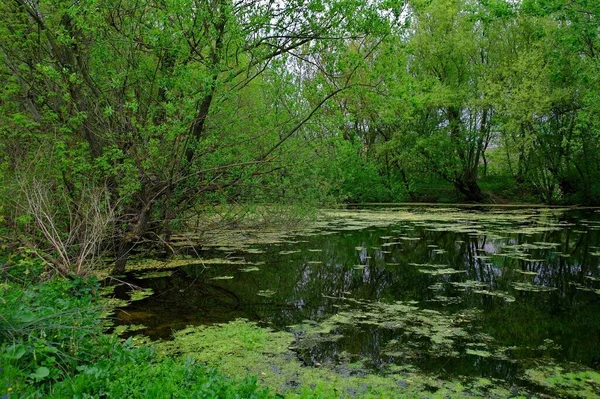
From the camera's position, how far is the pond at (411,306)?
15.5 feet

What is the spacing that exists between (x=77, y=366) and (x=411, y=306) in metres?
4.64

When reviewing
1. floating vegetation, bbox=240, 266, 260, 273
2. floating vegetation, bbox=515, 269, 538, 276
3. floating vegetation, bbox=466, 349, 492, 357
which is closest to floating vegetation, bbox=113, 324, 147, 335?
floating vegetation, bbox=240, 266, 260, 273

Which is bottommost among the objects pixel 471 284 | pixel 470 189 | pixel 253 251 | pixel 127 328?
pixel 127 328

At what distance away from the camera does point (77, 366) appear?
3.71 m

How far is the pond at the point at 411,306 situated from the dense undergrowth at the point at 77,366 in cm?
106

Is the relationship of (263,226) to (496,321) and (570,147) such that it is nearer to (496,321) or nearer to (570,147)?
(496,321)

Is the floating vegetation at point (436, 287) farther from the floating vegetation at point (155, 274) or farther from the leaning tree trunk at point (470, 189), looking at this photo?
the leaning tree trunk at point (470, 189)

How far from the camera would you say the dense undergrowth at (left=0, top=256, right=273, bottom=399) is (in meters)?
3.24

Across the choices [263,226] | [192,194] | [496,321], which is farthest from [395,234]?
[496,321]

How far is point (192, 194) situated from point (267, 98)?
8.17 feet

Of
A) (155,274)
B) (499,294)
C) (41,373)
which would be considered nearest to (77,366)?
(41,373)

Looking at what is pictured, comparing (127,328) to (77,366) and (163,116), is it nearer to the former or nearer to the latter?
(77,366)

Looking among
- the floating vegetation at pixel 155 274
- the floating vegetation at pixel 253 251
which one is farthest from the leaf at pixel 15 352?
the floating vegetation at pixel 253 251

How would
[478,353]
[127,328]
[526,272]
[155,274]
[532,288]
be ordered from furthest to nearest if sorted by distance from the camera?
[526,272] < [155,274] < [532,288] < [127,328] < [478,353]
